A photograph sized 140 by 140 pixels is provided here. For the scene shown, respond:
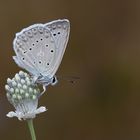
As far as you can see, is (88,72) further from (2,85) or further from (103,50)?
(2,85)

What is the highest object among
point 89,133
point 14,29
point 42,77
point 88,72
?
point 42,77

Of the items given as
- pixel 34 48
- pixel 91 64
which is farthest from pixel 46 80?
pixel 91 64

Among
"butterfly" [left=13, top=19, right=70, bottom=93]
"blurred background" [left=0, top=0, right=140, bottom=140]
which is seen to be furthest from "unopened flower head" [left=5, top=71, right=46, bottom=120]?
"blurred background" [left=0, top=0, right=140, bottom=140]

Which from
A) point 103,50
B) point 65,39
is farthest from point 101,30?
point 65,39

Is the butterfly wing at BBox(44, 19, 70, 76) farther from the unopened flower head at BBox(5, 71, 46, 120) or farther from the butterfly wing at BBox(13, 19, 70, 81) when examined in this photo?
the unopened flower head at BBox(5, 71, 46, 120)

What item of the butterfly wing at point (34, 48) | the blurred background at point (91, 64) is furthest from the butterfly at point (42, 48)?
the blurred background at point (91, 64)

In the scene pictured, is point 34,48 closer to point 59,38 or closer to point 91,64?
point 59,38

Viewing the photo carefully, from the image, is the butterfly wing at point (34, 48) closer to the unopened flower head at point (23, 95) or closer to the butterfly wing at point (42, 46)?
the butterfly wing at point (42, 46)
